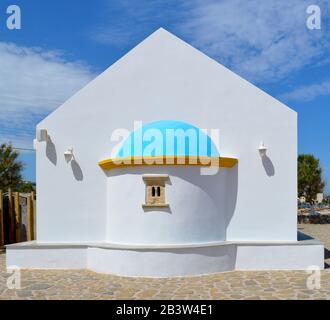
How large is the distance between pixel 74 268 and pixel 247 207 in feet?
21.3

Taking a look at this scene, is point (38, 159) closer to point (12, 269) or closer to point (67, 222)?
point (67, 222)

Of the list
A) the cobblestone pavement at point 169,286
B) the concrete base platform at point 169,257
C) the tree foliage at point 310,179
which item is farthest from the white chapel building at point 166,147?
the tree foliage at point 310,179

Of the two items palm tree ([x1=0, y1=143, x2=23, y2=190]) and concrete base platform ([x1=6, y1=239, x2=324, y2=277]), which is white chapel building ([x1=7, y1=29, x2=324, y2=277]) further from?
palm tree ([x1=0, y1=143, x2=23, y2=190])

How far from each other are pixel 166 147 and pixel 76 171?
3674 mm

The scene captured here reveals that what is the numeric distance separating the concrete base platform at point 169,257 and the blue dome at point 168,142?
3009mm

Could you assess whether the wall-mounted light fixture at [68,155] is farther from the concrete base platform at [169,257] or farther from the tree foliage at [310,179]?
the tree foliage at [310,179]

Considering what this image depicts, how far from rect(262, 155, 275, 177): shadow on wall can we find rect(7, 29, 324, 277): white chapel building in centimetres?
4

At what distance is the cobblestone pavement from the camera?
29.6 feet

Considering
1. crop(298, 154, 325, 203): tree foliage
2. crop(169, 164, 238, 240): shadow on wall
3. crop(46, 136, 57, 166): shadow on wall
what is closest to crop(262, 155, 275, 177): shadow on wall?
crop(169, 164, 238, 240): shadow on wall

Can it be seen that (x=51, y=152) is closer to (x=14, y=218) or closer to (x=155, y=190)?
(x=155, y=190)

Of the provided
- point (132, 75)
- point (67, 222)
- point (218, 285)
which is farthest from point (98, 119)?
point (218, 285)

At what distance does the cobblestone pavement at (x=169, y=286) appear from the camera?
902 centimetres

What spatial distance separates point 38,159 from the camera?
12859 millimetres

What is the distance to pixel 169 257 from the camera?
10852mm
